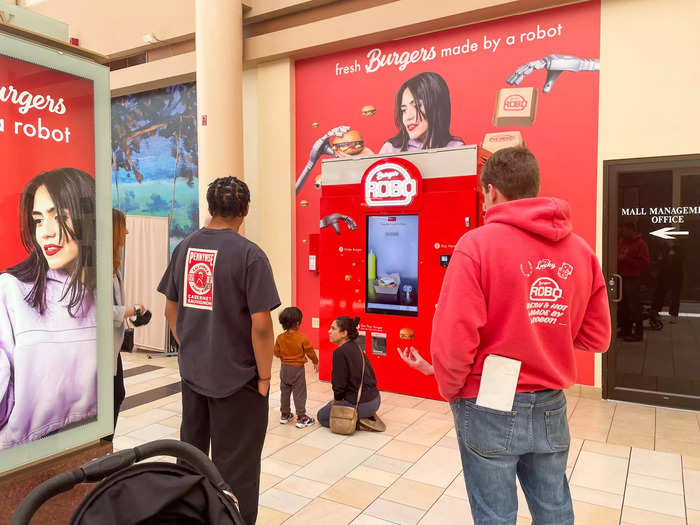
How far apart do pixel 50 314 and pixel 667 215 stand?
188 inches

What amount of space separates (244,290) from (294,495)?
150 centimetres

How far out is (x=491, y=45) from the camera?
514 cm

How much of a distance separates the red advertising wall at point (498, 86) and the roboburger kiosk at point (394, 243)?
2.08ft

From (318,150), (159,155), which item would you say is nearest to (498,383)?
(318,150)

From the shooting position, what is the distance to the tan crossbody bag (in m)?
3.88

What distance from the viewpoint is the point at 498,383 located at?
1.51m

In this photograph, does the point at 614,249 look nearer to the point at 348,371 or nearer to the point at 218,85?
the point at 348,371

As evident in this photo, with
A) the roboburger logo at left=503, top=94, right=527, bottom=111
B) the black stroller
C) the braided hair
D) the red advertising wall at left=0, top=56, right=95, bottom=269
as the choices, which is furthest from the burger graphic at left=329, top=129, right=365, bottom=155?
the black stroller

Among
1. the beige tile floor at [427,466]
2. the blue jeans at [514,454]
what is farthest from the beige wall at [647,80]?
the blue jeans at [514,454]

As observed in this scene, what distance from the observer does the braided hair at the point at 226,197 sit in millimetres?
2188

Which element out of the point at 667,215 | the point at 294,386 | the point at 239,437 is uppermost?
the point at 667,215

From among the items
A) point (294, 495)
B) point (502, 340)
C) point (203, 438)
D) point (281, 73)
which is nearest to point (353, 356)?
point (294, 495)

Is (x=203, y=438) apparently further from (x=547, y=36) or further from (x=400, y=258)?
(x=547, y=36)

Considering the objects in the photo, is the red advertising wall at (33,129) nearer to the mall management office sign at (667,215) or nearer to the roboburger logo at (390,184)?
the roboburger logo at (390,184)
